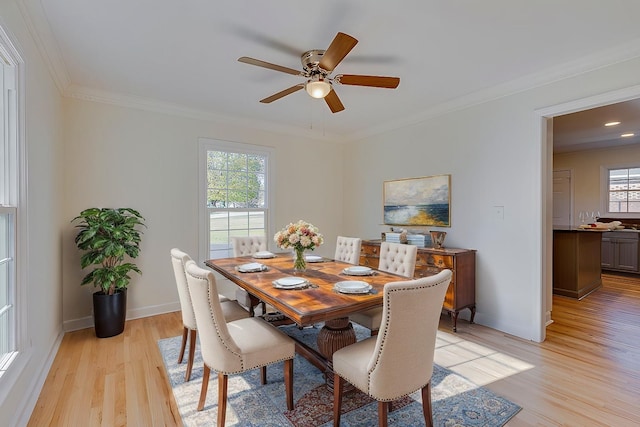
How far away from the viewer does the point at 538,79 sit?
316 centimetres

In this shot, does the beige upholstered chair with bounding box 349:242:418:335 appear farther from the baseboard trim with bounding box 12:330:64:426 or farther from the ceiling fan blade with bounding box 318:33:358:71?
the baseboard trim with bounding box 12:330:64:426

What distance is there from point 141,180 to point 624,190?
894 cm

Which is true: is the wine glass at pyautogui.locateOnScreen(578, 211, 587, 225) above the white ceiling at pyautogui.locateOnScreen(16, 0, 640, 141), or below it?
below

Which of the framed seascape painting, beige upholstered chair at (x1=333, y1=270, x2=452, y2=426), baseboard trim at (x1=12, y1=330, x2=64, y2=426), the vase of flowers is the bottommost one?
baseboard trim at (x1=12, y1=330, x2=64, y2=426)

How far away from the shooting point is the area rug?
2010 millimetres

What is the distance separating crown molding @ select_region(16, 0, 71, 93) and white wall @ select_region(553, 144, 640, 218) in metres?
9.01

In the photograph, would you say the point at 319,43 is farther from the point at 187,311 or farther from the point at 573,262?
the point at 573,262

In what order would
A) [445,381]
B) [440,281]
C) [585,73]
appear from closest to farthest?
1. [440,281]
2. [445,381]
3. [585,73]

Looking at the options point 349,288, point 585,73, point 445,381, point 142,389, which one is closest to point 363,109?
point 585,73

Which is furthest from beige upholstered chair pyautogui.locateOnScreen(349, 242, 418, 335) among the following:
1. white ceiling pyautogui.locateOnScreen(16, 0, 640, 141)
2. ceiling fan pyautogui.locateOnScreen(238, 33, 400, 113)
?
white ceiling pyautogui.locateOnScreen(16, 0, 640, 141)

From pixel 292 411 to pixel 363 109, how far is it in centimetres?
357

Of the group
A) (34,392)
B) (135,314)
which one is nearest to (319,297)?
(34,392)

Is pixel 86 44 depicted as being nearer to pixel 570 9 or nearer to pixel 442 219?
pixel 570 9

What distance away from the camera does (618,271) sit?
6.41 metres
